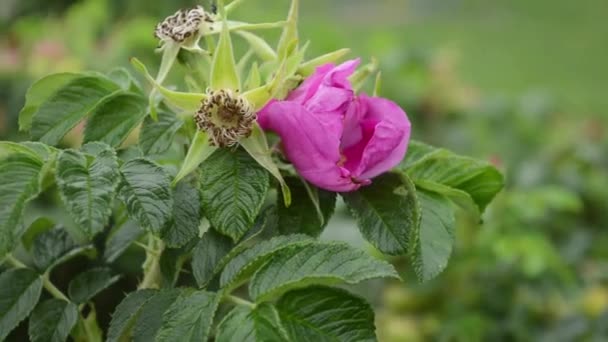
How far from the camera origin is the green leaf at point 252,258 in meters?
0.56

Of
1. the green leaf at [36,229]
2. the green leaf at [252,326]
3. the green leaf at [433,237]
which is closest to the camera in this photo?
the green leaf at [252,326]

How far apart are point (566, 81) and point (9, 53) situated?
2906mm

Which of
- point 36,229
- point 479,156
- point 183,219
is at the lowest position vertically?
point 479,156

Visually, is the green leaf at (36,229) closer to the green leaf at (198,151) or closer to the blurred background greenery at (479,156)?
the green leaf at (198,151)

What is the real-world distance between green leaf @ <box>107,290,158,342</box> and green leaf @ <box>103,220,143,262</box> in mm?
109

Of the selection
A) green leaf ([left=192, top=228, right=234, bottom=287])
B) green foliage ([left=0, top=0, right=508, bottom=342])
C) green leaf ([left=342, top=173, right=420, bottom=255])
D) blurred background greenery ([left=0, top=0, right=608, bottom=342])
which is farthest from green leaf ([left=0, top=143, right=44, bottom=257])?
blurred background greenery ([left=0, top=0, right=608, bottom=342])

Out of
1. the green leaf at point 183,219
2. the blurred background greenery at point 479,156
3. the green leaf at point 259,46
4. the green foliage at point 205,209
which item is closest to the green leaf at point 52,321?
the green foliage at point 205,209

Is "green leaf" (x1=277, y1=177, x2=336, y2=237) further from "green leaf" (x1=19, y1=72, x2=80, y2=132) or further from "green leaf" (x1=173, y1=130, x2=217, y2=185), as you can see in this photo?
"green leaf" (x1=19, y1=72, x2=80, y2=132)

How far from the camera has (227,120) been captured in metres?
0.60

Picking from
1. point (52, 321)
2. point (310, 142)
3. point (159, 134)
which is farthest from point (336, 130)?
point (52, 321)

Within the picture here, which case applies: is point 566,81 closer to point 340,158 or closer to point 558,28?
point 558,28

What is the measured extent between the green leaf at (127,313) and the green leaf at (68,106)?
129mm

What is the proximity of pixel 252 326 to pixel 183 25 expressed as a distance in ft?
0.71

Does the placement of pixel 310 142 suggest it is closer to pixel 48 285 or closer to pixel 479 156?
Result: pixel 48 285
